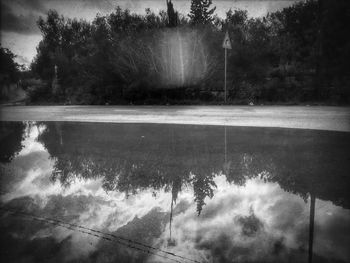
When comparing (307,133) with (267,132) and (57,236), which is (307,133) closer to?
(267,132)

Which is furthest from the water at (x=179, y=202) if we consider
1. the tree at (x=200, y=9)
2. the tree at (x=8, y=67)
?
the tree at (x=8, y=67)

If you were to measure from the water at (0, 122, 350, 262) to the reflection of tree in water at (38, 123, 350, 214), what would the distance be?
0.02 metres

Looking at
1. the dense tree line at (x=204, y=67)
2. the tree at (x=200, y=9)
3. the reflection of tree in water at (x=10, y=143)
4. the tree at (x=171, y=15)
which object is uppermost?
the tree at (x=200, y=9)

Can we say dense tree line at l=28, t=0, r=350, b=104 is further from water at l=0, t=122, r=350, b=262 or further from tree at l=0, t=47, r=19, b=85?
tree at l=0, t=47, r=19, b=85

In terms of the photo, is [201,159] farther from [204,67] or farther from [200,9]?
[200,9]

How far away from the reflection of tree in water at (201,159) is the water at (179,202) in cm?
2

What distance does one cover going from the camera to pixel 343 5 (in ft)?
53.9

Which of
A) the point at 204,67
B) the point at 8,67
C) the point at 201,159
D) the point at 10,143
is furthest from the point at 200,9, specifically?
the point at 201,159

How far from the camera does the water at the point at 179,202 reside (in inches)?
97.6

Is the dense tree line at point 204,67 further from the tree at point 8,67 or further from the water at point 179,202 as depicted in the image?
the tree at point 8,67

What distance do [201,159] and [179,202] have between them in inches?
80.5

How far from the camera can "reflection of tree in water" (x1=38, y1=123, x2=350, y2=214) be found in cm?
411

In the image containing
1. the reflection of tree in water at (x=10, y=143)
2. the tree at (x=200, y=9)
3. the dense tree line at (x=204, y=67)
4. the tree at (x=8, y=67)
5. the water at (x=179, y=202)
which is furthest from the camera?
the tree at (x=8, y=67)

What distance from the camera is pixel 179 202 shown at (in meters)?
3.53
